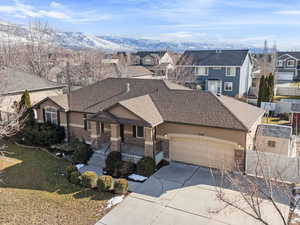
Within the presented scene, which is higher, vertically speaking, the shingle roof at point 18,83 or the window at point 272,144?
the shingle roof at point 18,83

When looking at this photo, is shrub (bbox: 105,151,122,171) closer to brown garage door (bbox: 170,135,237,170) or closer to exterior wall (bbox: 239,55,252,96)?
brown garage door (bbox: 170,135,237,170)

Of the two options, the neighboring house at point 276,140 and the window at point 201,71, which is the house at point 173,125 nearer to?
the neighboring house at point 276,140

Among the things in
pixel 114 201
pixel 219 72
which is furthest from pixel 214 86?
pixel 114 201

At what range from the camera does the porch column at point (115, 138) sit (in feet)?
54.4

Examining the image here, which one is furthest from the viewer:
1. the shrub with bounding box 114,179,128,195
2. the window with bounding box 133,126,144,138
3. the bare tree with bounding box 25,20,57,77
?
the bare tree with bounding box 25,20,57,77

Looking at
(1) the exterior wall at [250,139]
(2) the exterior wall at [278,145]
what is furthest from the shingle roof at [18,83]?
(2) the exterior wall at [278,145]

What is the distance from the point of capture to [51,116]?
21.1 meters

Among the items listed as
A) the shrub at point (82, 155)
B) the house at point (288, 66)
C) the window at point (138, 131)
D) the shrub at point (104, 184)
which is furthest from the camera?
the house at point (288, 66)

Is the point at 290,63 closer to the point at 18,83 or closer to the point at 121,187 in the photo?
the point at 18,83

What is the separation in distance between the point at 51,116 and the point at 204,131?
42.7 feet

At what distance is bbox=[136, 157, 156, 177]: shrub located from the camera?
48.9 ft

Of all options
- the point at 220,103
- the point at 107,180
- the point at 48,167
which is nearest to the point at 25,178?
the point at 48,167

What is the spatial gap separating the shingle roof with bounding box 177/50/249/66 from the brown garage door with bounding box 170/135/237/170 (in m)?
27.5

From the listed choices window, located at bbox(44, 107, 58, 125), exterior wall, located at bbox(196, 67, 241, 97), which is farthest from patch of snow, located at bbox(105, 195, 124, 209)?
exterior wall, located at bbox(196, 67, 241, 97)
